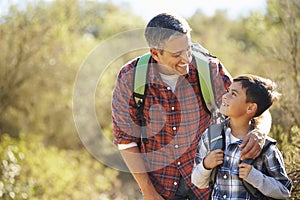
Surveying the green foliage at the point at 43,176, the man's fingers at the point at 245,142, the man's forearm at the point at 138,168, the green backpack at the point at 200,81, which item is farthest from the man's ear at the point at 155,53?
the green foliage at the point at 43,176

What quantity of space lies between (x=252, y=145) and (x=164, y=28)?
100 cm

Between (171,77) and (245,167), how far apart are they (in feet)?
3.23

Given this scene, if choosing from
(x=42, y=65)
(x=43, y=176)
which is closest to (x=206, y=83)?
(x=43, y=176)

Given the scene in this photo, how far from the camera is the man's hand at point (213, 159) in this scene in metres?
3.68

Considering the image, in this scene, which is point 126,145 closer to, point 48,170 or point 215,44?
point 48,170

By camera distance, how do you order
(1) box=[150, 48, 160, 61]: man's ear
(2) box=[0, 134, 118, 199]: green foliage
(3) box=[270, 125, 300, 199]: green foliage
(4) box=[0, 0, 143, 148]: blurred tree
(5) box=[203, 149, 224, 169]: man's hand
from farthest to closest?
(4) box=[0, 0, 143, 148]: blurred tree, (2) box=[0, 134, 118, 199]: green foliage, (3) box=[270, 125, 300, 199]: green foliage, (1) box=[150, 48, 160, 61]: man's ear, (5) box=[203, 149, 224, 169]: man's hand

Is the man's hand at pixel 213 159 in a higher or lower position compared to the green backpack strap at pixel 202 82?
lower

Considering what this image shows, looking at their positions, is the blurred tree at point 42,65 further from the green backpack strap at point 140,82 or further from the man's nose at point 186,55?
the man's nose at point 186,55

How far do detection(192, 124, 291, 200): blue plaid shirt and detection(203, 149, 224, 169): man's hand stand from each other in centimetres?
4

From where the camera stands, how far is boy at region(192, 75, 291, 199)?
3611 mm

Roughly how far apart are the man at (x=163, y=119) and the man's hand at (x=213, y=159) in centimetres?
57

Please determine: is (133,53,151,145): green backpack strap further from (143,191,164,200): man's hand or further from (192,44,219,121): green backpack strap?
(143,191,164,200): man's hand

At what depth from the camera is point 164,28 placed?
13.9ft


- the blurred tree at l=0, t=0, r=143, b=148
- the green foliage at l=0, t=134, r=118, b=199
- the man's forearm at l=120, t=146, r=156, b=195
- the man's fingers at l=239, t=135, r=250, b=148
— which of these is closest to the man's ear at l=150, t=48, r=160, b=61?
the man's forearm at l=120, t=146, r=156, b=195
